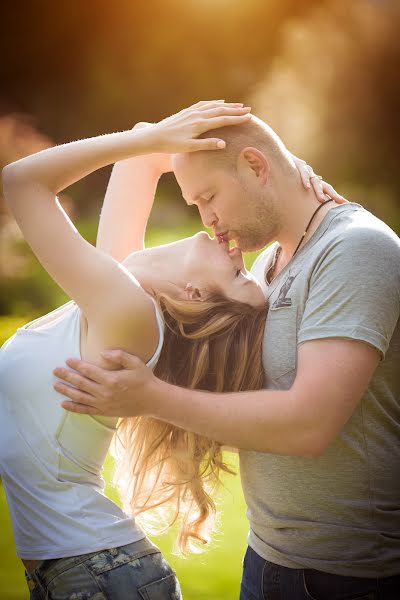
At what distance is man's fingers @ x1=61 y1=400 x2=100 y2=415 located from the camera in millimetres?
1810

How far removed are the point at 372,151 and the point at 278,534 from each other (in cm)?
854

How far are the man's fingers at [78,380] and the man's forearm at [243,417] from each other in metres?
0.14

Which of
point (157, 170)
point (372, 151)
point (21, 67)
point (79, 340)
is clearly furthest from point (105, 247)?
point (372, 151)

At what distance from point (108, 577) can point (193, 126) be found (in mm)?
1136

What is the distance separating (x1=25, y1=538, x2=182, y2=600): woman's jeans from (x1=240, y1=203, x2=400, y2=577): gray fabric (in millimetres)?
311

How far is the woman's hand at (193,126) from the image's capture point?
1.98 meters

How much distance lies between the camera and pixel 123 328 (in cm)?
185

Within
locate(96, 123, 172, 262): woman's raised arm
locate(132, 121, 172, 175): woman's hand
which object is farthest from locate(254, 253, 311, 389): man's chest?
locate(132, 121, 172, 175): woman's hand

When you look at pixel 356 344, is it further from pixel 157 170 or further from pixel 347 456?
pixel 157 170

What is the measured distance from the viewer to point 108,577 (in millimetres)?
1778

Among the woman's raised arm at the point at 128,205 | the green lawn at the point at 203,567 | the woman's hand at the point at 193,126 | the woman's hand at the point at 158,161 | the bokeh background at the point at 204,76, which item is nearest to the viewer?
the woman's hand at the point at 193,126

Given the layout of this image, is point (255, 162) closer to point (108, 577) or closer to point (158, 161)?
point (158, 161)

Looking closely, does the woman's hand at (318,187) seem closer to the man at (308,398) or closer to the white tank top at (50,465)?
the man at (308,398)

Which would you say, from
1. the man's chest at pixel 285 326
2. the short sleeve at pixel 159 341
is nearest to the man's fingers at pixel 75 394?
the short sleeve at pixel 159 341
